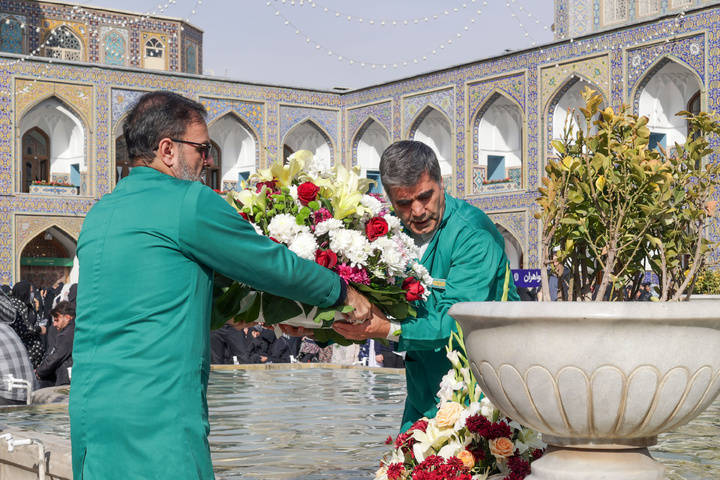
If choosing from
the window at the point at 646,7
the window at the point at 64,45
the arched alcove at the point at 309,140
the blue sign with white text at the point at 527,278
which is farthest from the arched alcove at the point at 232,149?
the blue sign with white text at the point at 527,278

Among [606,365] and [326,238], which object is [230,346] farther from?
[606,365]

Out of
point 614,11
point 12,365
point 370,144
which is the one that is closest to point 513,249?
point 370,144

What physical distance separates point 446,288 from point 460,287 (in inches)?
1.8

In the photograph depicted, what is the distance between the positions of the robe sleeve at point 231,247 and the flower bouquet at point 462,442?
25.6 inches

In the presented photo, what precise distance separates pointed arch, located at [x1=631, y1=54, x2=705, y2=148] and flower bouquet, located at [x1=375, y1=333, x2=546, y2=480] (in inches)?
545

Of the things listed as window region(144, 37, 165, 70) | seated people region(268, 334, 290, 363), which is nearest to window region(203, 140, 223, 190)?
window region(144, 37, 165, 70)

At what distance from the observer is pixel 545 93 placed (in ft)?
55.1

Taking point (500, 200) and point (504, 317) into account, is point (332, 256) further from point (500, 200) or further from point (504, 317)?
point (500, 200)

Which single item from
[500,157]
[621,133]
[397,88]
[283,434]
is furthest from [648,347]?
[397,88]

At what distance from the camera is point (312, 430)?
557 cm

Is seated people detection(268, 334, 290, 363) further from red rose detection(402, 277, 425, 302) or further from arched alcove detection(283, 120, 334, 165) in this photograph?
arched alcove detection(283, 120, 334, 165)

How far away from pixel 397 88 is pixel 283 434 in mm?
15280

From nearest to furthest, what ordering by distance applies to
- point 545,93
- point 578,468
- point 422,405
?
point 578,468, point 422,405, point 545,93

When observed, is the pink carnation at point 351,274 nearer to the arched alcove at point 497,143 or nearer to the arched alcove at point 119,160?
the arched alcove at point 497,143
